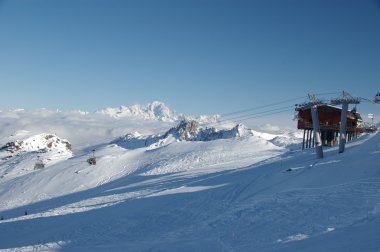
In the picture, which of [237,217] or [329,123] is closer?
[237,217]

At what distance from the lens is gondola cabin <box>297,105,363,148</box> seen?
4904 cm

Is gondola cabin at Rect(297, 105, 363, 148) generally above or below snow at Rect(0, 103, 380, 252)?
above

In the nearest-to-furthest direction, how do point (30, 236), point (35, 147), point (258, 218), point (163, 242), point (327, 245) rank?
point (327, 245) → point (163, 242) → point (258, 218) → point (30, 236) → point (35, 147)

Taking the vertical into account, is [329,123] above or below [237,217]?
above

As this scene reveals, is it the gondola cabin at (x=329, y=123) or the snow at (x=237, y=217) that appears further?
the gondola cabin at (x=329, y=123)

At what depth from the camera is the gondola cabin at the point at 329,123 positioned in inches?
1931

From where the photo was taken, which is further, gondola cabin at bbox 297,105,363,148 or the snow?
gondola cabin at bbox 297,105,363,148

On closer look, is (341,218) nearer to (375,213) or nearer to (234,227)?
(375,213)

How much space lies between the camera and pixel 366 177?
20.6 meters

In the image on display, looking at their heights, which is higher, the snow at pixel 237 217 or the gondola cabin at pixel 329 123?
the gondola cabin at pixel 329 123

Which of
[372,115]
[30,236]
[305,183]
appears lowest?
[30,236]

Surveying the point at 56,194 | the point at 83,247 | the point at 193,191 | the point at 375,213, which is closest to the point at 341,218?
the point at 375,213

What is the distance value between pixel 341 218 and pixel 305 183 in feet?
24.0

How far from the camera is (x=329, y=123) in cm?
4984
